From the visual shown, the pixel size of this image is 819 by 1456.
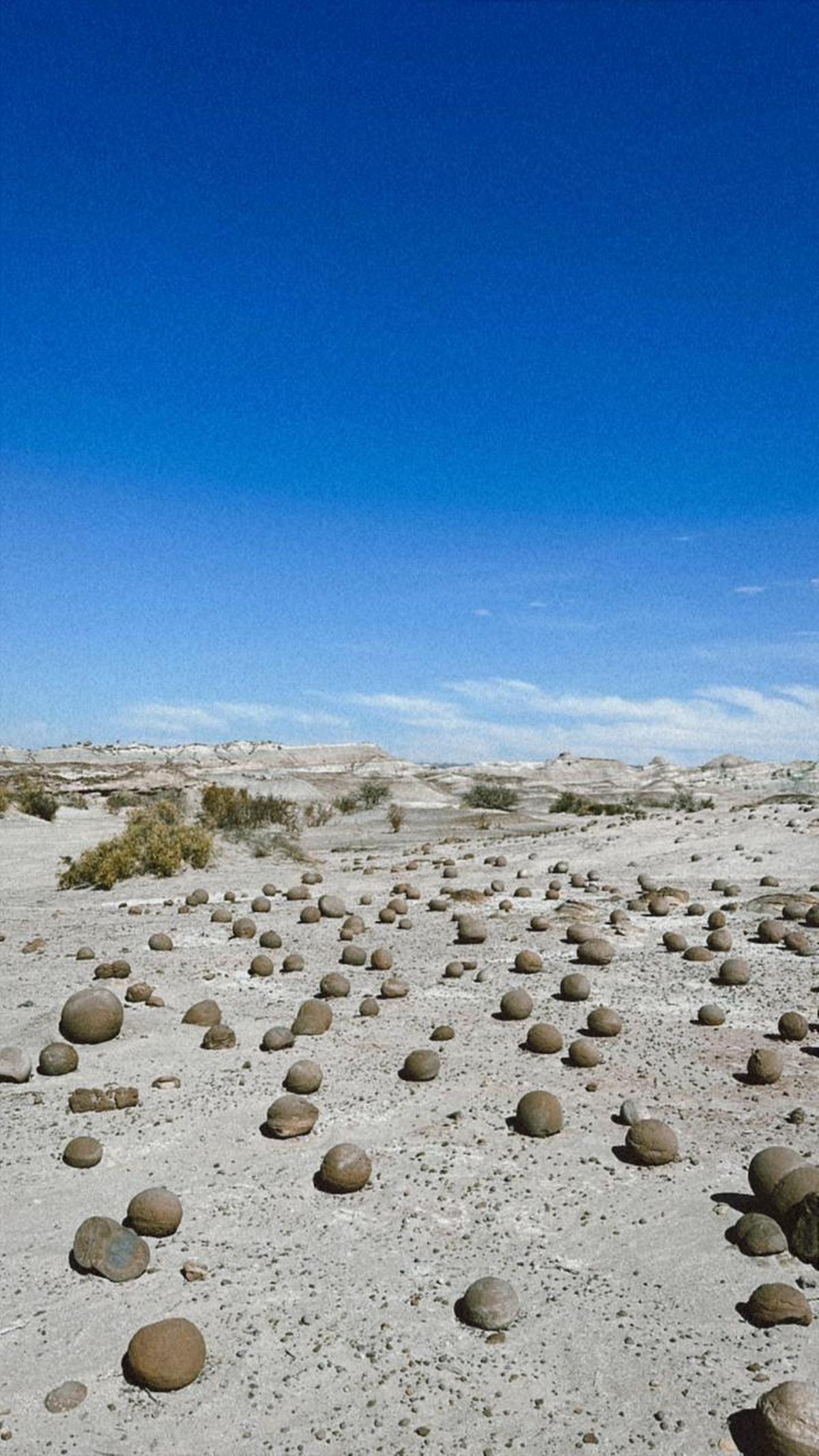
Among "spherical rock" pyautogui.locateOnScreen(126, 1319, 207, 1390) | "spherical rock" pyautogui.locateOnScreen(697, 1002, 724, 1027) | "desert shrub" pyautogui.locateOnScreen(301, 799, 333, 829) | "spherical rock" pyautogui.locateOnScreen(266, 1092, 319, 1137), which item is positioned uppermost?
"desert shrub" pyautogui.locateOnScreen(301, 799, 333, 829)

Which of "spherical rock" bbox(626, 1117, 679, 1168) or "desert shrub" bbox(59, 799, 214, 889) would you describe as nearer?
"spherical rock" bbox(626, 1117, 679, 1168)

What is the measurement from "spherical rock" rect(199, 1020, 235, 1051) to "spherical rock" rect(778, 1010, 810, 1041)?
385 cm

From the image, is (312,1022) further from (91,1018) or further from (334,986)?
(91,1018)

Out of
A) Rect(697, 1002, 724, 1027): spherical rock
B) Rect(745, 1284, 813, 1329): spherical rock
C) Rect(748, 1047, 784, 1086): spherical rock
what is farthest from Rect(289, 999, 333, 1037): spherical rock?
Rect(745, 1284, 813, 1329): spherical rock

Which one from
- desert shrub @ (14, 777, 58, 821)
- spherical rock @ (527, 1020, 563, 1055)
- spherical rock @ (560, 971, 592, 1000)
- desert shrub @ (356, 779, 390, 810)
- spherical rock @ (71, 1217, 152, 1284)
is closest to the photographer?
spherical rock @ (71, 1217, 152, 1284)

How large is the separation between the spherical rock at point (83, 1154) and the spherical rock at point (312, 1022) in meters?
2.05

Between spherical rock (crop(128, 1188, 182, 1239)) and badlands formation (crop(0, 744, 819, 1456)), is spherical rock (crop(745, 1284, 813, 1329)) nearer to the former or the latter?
badlands formation (crop(0, 744, 819, 1456))

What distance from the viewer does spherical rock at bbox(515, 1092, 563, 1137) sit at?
4973mm

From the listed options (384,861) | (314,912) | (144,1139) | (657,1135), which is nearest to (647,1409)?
(657,1135)

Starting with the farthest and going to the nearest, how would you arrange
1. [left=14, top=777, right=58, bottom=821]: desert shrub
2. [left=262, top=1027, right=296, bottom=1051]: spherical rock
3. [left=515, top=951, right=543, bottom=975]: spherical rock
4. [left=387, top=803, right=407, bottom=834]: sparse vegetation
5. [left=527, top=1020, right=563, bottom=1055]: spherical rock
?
[left=14, top=777, right=58, bottom=821]: desert shrub < [left=387, top=803, right=407, bottom=834]: sparse vegetation < [left=515, top=951, right=543, bottom=975]: spherical rock < [left=262, top=1027, right=296, bottom=1051]: spherical rock < [left=527, top=1020, right=563, bottom=1055]: spherical rock

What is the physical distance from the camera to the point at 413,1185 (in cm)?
453

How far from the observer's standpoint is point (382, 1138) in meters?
5.04

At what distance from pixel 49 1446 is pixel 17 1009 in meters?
4.85

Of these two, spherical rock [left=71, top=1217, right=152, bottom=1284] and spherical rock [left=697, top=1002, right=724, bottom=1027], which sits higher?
spherical rock [left=697, top=1002, right=724, bottom=1027]
